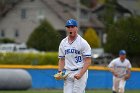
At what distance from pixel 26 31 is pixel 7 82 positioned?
51.3 metres

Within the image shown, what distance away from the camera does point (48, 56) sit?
4266cm

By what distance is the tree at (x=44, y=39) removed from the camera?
53078mm

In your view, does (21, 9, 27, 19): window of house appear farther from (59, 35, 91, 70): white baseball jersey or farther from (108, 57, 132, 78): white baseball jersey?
(59, 35, 91, 70): white baseball jersey

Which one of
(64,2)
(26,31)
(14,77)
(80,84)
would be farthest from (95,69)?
(26,31)

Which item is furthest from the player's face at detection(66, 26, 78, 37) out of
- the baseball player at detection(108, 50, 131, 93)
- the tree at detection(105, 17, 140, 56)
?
the tree at detection(105, 17, 140, 56)

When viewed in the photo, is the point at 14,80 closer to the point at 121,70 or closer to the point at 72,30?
the point at 121,70

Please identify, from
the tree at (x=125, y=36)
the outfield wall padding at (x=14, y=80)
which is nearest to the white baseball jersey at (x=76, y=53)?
the outfield wall padding at (x=14, y=80)

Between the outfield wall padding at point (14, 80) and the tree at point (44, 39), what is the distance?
26922mm

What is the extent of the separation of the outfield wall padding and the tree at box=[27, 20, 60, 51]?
26.9 metres

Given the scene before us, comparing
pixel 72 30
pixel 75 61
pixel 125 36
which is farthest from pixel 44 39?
pixel 72 30

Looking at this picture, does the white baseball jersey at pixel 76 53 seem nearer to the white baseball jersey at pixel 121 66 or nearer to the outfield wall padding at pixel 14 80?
the white baseball jersey at pixel 121 66

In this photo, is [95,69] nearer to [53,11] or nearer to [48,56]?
[48,56]

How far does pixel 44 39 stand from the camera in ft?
179

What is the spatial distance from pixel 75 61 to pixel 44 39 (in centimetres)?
4376
